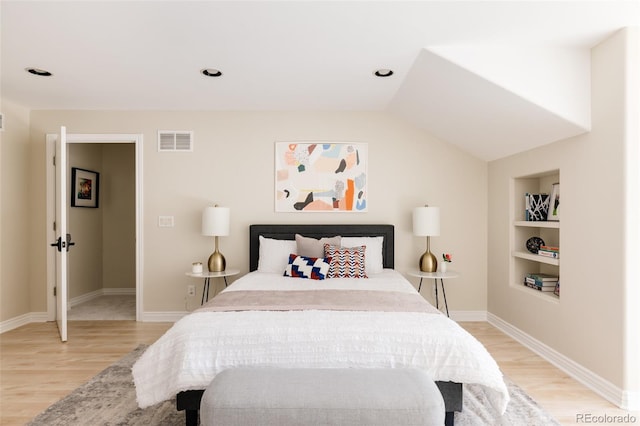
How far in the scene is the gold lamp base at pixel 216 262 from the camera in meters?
4.07

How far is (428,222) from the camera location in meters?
3.99

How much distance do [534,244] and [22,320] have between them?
545 centimetres

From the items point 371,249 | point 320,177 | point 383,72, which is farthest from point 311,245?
point 383,72

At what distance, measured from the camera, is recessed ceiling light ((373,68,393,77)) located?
3.23 meters

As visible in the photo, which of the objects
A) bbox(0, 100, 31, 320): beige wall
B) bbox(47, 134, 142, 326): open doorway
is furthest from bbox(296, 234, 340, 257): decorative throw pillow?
bbox(0, 100, 31, 320): beige wall

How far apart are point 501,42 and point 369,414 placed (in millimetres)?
2627

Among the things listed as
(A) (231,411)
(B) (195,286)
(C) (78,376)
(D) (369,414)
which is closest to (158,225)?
(B) (195,286)

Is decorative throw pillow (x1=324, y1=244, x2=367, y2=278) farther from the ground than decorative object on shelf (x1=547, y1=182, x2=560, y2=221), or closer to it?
closer to it

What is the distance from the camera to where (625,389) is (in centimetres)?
239

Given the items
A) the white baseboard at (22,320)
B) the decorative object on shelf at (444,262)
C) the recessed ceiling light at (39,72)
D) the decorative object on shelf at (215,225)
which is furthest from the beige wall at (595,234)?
the white baseboard at (22,320)

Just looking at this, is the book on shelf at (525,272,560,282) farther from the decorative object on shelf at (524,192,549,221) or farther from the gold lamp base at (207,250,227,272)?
the gold lamp base at (207,250,227,272)

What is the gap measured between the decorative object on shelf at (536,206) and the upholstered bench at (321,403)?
262cm

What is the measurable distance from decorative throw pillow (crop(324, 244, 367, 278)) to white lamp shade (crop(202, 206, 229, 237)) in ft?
3.78

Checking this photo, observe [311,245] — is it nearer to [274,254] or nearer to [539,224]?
[274,254]
